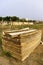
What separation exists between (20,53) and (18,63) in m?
0.40

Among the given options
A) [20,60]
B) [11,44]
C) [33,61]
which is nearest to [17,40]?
[11,44]

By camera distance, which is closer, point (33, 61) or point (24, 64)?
point (24, 64)

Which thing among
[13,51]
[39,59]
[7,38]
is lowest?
[39,59]

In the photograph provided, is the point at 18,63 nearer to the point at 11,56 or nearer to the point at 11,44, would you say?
the point at 11,56

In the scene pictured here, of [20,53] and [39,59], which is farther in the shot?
[39,59]

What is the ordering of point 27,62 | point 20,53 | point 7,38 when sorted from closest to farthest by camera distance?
point 20,53
point 27,62
point 7,38

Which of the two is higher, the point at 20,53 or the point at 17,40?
the point at 17,40

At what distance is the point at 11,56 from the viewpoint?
16.1 ft

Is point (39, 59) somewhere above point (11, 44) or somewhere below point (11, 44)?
below

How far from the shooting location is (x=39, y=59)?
5.21 m

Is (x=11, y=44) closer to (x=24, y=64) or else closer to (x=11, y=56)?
(x=11, y=56)

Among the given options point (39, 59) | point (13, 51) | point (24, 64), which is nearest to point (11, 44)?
point (13, 51)

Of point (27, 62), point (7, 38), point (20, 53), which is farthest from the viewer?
point (7, 38)

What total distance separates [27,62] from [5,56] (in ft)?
3.07
